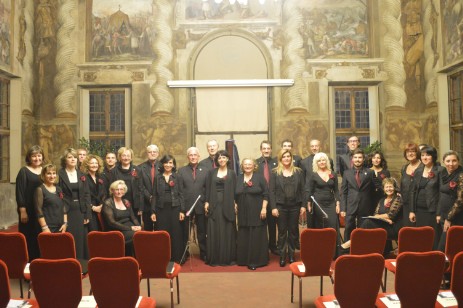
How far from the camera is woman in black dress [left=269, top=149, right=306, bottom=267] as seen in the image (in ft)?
24.8

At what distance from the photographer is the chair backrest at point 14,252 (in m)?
5.09

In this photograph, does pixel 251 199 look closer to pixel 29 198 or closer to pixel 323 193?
pixel 323 193

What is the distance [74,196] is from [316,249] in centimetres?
366

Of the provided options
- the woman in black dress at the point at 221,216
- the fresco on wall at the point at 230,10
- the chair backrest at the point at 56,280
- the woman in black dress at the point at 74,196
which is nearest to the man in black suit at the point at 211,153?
the woman in black dress at the point at 221,216

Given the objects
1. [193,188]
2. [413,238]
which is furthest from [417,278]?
[193,188]

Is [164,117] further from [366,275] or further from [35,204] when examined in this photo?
[366,275]

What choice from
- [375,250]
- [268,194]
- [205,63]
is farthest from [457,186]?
[205,63]

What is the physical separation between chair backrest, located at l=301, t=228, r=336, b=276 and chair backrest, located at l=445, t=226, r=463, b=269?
1340 millimetres

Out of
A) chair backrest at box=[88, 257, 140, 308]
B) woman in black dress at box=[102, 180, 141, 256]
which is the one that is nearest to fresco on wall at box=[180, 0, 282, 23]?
woman in black dress at box=[102, 180, 141, 256]

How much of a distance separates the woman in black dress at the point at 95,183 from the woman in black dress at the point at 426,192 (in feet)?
16.0

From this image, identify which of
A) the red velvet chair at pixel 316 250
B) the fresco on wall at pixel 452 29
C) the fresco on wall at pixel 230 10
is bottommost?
the red velvet chair at pixel 316 250

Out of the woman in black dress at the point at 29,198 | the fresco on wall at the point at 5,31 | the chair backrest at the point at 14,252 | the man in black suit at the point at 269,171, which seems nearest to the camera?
the chair backrest at the point at 14,252

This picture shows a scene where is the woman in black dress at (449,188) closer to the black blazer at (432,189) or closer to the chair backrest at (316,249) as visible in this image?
the black blazer at (432,189)

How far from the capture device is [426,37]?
1254 centimetres
